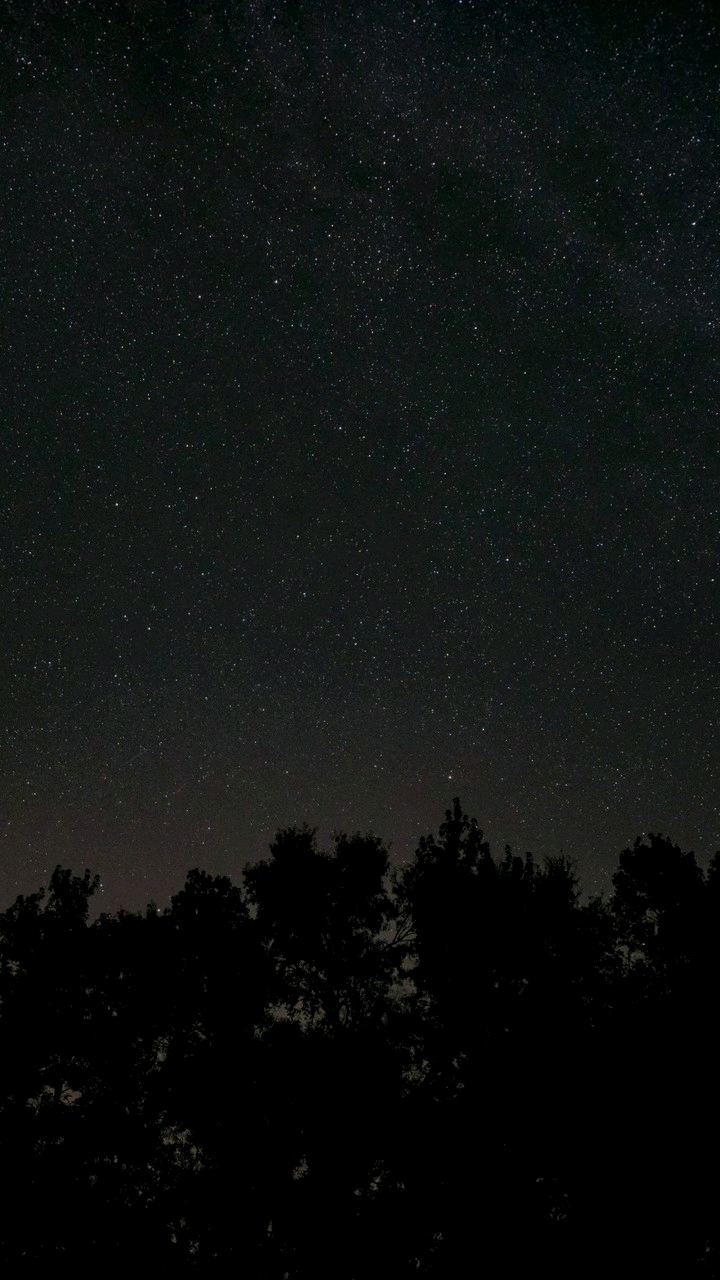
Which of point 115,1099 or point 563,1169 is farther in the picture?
point 115,1099

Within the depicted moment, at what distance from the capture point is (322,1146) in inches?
537

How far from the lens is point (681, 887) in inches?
656

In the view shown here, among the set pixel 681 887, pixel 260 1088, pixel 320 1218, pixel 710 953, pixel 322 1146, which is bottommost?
pixel 320 1218

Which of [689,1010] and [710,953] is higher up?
[710,953]

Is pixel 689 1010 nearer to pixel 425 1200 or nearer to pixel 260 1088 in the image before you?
pixel 425 1200

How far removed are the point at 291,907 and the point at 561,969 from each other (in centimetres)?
542

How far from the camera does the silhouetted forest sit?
1283cm

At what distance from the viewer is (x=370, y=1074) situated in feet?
45.6

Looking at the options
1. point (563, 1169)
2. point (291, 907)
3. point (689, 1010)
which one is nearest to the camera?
point (563, 1169)

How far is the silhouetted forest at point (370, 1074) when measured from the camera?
42.1ft

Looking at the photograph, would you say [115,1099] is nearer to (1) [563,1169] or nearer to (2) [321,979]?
(2) [321,979]

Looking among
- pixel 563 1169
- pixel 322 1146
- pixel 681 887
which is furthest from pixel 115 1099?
pixel 681 887

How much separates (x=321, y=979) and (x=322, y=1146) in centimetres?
277

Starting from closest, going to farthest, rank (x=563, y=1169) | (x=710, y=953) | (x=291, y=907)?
(x=563, y=1169), (x=710, y=953), (x=291, y=907)
